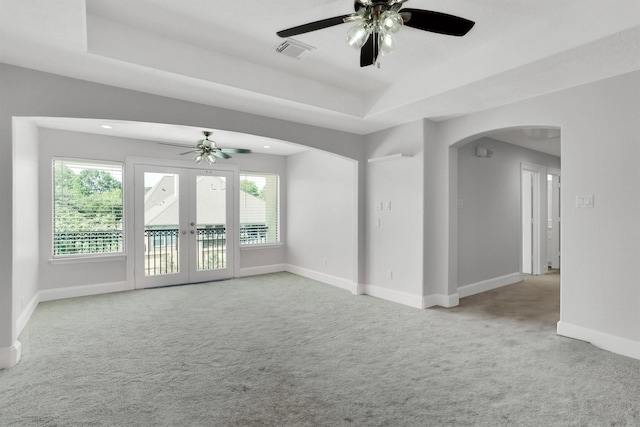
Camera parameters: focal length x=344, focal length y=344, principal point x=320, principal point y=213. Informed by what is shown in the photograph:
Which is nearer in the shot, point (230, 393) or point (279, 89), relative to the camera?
point (230, 393)

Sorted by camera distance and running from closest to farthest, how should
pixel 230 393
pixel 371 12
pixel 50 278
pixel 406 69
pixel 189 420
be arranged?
pixel 371 12
pixel 189 420
pixel 230 393
pixel 406 69
pixel 50 278

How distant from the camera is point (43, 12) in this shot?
6.82ft

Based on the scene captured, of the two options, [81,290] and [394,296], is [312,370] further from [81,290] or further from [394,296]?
[81,290]

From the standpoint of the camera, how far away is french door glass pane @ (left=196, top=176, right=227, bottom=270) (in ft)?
20.5

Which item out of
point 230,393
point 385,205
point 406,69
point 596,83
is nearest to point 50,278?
point 230,393

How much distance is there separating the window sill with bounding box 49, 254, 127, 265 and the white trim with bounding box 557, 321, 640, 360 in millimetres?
5947

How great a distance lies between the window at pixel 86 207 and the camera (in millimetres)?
5008

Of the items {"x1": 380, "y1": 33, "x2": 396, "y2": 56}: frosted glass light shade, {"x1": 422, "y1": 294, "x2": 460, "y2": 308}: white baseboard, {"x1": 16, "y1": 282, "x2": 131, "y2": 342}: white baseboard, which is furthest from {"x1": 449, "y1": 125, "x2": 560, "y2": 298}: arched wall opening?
{"x1": 16, "y1": 282, "x2": 131, "y2": 342}: white baseboard

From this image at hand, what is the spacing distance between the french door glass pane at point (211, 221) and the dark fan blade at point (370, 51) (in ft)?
14.8

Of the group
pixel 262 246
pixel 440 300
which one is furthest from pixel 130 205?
pixel 440 300

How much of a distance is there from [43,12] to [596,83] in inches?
172

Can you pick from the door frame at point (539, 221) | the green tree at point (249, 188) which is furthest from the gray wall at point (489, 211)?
the green tree at point (249, 188)

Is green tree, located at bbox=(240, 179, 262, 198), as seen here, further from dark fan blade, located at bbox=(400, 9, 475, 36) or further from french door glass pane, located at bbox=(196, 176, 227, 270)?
dark fan blade, located at bbox=(400, 9, 475, 36)

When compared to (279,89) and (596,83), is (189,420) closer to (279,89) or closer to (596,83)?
(279,89)
